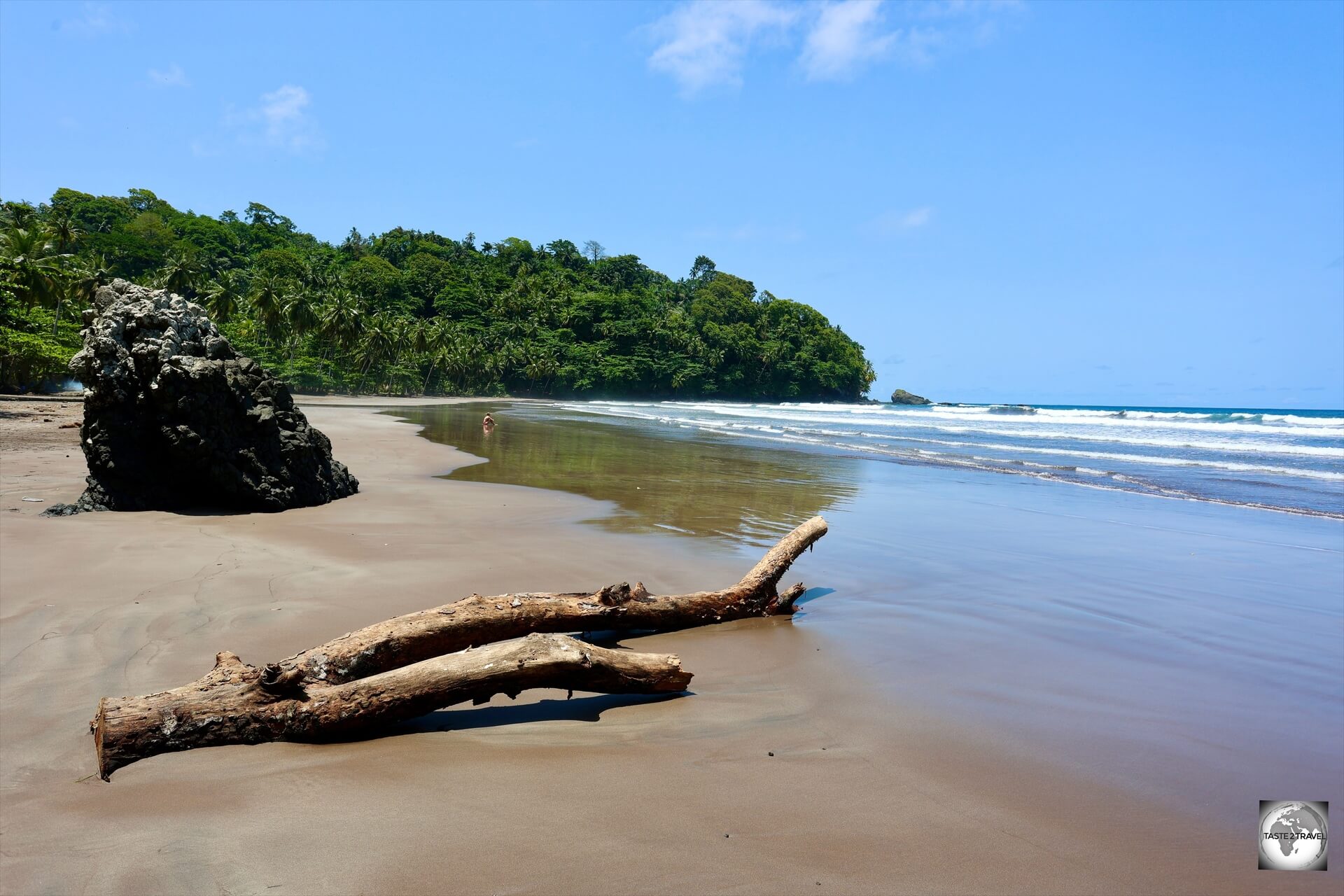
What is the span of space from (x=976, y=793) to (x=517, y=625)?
2.41 meters

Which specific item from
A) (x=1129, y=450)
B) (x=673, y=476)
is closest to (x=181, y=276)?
(x=673, y=476)

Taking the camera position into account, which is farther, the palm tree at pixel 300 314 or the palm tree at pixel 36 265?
the palm tree at pixel 300 314

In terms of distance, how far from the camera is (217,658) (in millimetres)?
3660

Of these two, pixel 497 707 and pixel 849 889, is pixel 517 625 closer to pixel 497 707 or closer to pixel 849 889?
pixel 497 707

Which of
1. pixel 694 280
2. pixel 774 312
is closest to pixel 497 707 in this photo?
pixel 774 312

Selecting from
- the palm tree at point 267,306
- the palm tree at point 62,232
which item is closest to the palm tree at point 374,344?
the palm tree at point 267,306

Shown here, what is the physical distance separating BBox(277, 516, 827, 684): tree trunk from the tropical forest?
4271 centimetres

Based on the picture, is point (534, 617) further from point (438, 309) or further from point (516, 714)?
point (438, 309)

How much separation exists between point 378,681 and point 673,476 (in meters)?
12.2

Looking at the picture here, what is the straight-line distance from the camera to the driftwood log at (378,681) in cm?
331

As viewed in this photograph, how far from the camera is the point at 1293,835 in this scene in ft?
10.1

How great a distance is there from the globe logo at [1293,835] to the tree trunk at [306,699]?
113 inches

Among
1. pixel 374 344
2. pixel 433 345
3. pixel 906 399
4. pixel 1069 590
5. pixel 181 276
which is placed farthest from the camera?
pixel 906 399

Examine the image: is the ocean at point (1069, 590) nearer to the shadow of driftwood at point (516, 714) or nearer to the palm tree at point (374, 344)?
the shadow of driftwood at point (516, 714)
